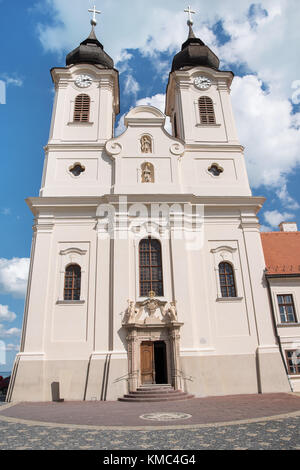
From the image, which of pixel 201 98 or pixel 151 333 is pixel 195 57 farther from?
pixel 151 333

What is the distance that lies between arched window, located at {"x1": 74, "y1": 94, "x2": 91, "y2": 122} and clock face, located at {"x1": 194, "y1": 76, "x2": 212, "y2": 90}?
6747mm

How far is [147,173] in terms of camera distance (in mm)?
16812

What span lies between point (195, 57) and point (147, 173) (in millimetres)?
10108

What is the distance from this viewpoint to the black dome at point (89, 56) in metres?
20.8

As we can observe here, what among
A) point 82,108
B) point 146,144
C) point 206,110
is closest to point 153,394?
point 146,144

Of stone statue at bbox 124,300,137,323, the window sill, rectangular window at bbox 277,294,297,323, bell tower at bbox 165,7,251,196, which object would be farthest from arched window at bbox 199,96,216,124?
stone statue at bbox 124,300,137,323

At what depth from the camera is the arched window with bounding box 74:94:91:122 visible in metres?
18.9

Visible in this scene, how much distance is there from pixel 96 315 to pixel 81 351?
1.53 metres

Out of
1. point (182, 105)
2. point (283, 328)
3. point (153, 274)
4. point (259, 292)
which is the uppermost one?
point (182, 105)

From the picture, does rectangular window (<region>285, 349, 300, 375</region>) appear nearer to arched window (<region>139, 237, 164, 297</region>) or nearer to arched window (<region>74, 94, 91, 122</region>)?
arched window (<region>139, 237, 164, 297</region>)

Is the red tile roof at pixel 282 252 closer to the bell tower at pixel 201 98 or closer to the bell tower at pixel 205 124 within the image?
the bell tower at pixel 205 124

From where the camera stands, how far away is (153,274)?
14.9 m
